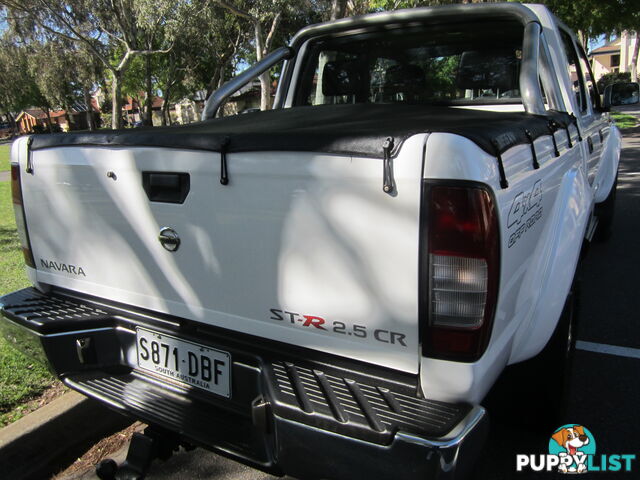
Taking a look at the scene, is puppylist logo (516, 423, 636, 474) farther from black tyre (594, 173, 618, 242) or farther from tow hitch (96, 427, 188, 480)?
black tyre (594, 173, 618, 242)

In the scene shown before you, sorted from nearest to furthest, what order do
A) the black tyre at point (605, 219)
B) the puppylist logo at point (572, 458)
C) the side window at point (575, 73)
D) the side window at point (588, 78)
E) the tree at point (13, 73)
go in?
1. the puppylist logo at point (572, 458)
2. the side window at point (575, 73)
3. the side window at point (588, 78)
4. the black tyre at point (605, 219)
5. the tree at point (13, 73)

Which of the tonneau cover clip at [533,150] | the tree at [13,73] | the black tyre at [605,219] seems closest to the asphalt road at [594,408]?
the black tyre at [605,219]

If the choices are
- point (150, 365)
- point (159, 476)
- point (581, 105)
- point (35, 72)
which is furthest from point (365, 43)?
point (35, 72)

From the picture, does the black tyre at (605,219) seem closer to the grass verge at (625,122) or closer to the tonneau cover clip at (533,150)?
the tonneau cover clip at (533,150)

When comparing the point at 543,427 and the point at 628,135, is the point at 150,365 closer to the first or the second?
the point at 543,427

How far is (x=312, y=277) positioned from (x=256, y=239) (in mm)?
241

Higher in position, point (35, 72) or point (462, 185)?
point (35, 72)

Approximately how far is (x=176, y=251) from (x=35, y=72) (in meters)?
37.1

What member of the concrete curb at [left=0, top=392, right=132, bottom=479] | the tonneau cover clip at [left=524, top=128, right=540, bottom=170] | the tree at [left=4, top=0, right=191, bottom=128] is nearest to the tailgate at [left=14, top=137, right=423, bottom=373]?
the tonneau cover clip at [left=524, top=128, right=540, bottom=170]

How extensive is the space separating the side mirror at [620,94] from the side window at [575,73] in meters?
0.85

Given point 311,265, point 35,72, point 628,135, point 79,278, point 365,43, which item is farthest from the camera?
point 35,72

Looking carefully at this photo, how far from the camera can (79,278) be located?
2344 mm

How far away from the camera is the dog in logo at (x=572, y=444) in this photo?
2.39m

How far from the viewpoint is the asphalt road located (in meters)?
2.44
